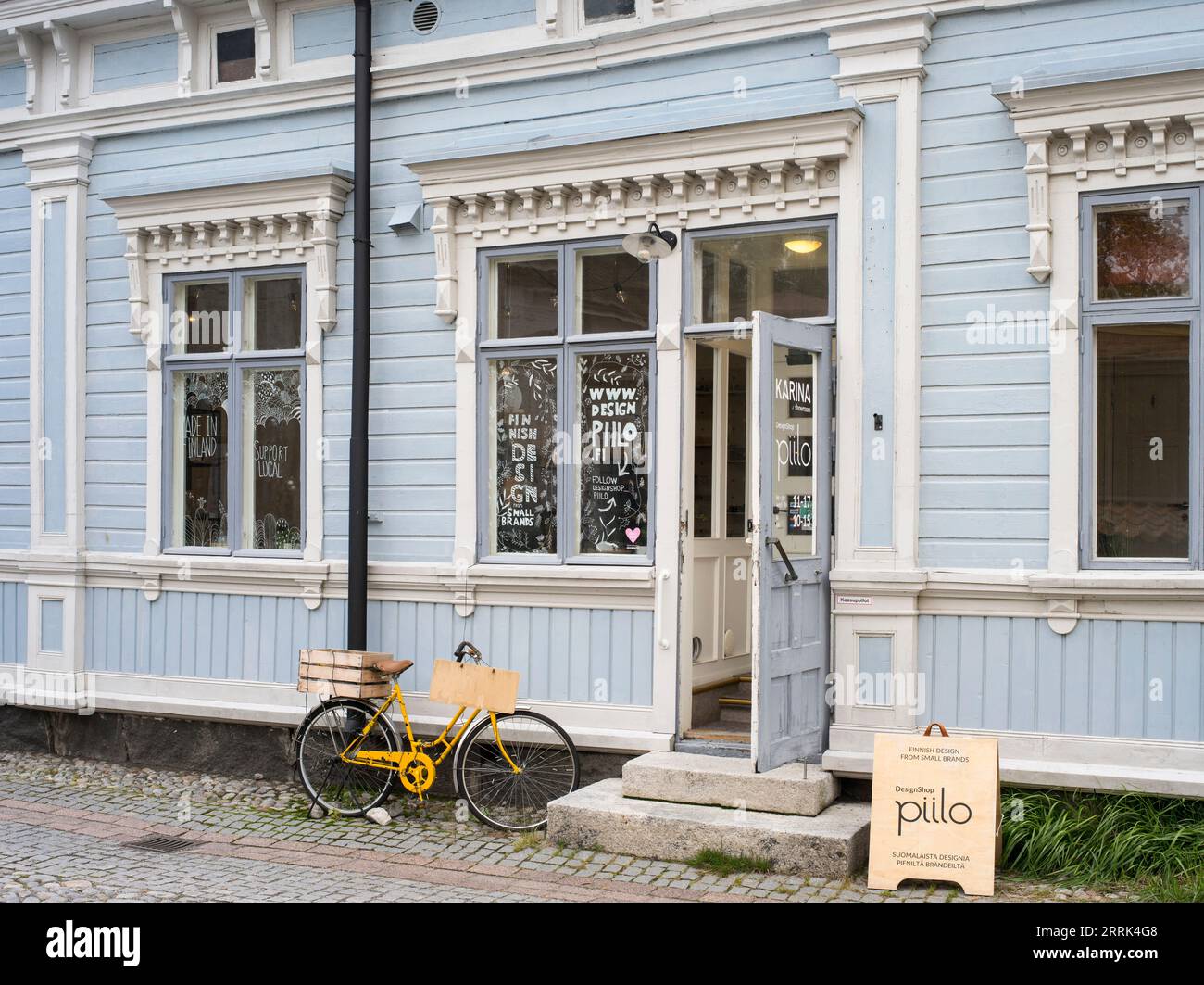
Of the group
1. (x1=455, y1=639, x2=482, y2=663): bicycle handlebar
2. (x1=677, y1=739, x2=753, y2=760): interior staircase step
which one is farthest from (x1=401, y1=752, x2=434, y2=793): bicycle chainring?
(x1=677, y1=739, x2=753, y2=760): interior staircase step

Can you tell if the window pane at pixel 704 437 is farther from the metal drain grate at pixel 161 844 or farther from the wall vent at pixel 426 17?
the metal drain grate at pixel 161 844

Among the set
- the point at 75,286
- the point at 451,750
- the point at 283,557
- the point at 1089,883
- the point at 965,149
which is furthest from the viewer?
the point at 75,286

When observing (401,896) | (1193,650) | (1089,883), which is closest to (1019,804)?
(1089,883)

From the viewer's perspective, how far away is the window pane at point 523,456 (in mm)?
8430

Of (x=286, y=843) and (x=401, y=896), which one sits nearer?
(x=401, y=896)

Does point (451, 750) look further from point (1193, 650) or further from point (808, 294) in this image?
point (1193, 650)

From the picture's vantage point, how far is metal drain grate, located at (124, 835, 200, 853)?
752 cm

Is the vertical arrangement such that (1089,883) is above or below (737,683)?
below

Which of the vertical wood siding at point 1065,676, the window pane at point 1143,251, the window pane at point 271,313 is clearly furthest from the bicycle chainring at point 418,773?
the window pane at point 1143,251

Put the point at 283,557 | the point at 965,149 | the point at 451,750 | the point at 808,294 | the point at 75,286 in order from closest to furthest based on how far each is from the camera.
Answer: the point at 965,149, the point at 808,294, the point at 451,750, the point at 283,557, the point at 75,286

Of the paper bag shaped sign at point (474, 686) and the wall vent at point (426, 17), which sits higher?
the wall vent at point (426, 17)

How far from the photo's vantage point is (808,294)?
771 cm

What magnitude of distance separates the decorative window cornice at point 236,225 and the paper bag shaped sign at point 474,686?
103 inches

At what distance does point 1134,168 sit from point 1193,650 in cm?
243
